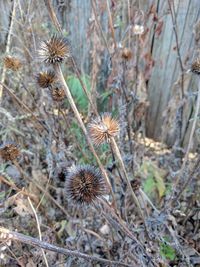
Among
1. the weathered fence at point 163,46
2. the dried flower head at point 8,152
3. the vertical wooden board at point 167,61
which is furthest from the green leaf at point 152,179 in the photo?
the dried flower head at point 8,152

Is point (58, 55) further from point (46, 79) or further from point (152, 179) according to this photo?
point (152, 179)

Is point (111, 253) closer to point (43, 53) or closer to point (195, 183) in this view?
point (195, 183)

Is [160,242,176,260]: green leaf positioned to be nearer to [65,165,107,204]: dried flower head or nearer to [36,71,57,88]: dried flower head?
[65,165,107,204]: dried flower head

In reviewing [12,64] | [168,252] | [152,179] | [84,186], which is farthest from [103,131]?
[152,179]

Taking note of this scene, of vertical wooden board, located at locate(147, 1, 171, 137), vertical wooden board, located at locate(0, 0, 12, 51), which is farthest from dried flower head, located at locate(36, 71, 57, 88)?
vertical wooden board, located at locate(0, 0, 12, 51)

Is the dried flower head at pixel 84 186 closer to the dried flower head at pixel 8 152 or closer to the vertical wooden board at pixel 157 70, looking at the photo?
the dried flower head at pixel 8 152

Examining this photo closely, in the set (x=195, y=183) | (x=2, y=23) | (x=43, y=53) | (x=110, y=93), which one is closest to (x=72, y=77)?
(x=110, y=93)
